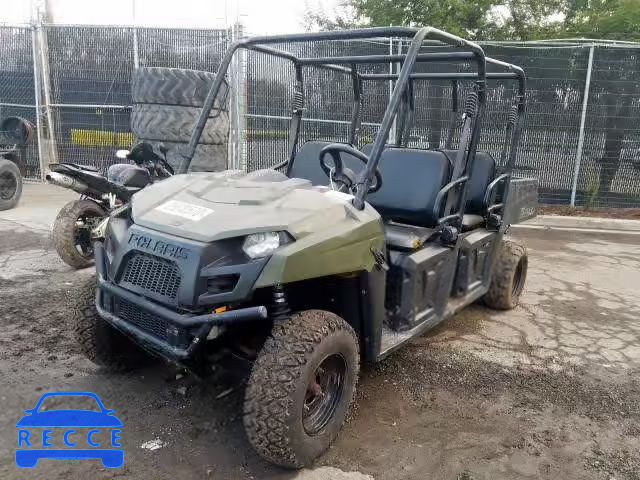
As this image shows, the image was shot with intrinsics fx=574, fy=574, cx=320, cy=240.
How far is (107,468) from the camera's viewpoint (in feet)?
8.59

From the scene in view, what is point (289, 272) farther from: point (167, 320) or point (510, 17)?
point (510, 17)

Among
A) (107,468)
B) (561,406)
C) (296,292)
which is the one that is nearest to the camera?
(107,468)

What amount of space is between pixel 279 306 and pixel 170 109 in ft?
17.7

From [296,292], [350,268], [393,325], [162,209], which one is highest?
[162,209]

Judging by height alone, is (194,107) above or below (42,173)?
above

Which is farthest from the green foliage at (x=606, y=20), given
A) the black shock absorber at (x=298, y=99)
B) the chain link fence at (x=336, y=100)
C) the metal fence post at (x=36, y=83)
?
the metal fence post at (x=36, y=83)

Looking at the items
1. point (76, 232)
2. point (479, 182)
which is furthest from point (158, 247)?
point (76, 232)

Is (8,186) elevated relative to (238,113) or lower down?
lower down

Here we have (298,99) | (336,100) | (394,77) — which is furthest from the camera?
(336,100)

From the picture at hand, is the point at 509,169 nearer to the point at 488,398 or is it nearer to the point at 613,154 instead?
the point at 488,398

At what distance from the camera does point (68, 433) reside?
2.86 metres

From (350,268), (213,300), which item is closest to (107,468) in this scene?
(213,300)

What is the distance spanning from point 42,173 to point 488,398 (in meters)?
9.72

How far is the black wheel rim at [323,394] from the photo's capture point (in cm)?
270
